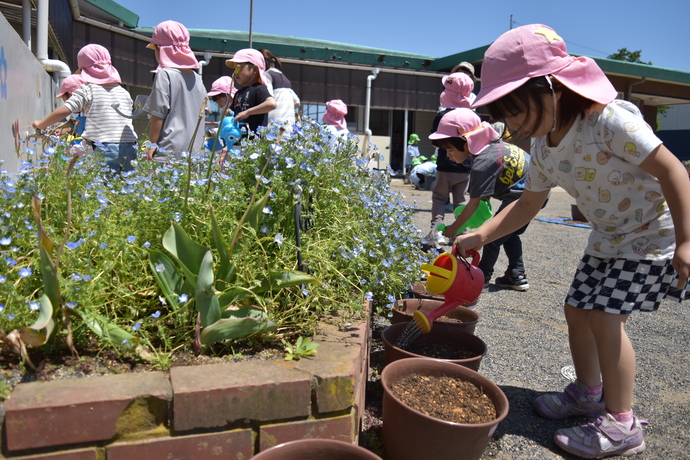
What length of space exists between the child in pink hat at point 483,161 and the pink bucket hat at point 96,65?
2885 millimetres

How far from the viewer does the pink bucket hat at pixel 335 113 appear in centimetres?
736

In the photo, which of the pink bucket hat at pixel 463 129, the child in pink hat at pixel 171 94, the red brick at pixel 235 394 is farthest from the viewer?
the child in pink hat at pixel 171 94

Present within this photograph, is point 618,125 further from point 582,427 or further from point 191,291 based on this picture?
point 191,291

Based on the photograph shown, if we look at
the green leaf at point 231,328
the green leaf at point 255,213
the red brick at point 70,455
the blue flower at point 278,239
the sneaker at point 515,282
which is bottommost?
the sneaker at point 515,282

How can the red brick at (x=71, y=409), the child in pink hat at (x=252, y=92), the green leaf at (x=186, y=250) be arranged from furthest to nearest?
the child in pink hat at (x=252, y=92)
the green leaf at (x=186, y=250)
the red brick at (x=71, y=409)

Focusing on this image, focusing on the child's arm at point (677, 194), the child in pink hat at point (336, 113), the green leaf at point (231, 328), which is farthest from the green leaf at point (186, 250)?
the child in pink hat at point (336, 113)

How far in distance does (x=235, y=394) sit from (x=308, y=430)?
249 mm

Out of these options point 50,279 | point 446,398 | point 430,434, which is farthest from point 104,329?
point 446,398

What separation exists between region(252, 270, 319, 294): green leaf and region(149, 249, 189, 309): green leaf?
0.27 meters

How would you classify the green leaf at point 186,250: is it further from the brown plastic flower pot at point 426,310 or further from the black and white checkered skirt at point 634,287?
the black and white checkered skirt at point 634,287

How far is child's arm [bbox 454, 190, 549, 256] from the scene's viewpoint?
7.78 ft

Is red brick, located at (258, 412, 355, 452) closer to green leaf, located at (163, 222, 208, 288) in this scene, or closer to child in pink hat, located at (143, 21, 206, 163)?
green leaf, located at (163, 222, 208, 288)

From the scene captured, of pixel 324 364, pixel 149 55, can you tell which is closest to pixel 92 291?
pixel 324 364

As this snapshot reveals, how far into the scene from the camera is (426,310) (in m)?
2.83
